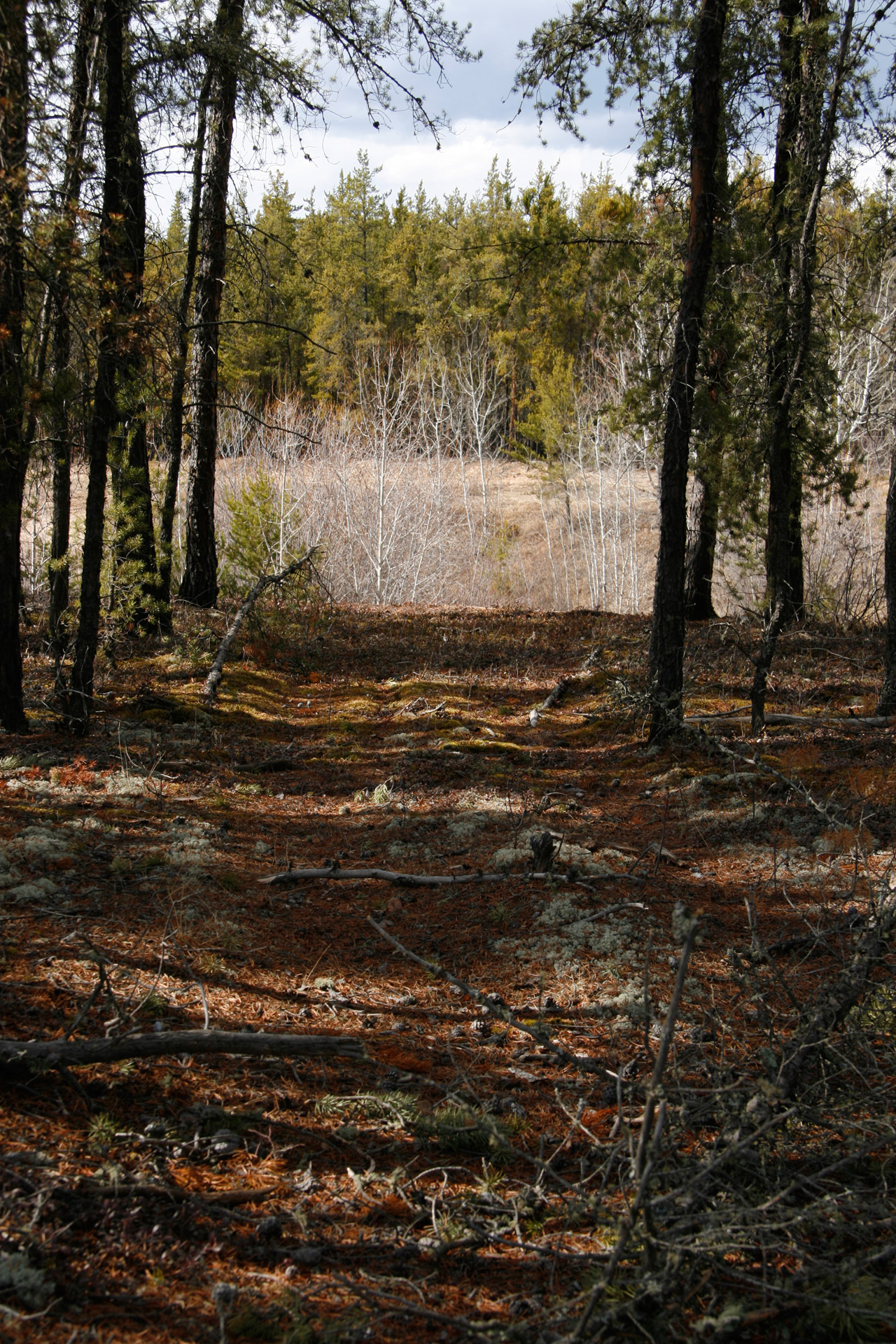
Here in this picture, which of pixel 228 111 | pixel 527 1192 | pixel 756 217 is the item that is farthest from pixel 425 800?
pixel 228 111

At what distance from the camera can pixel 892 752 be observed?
7.35 m

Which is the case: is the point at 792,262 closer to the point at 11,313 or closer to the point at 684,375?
the point at 684,375

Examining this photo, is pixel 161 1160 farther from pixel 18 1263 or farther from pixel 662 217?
pixel 662 217

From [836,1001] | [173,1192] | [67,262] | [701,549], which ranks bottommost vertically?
[173,1192]

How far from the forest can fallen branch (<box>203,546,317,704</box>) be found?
0.10 meters

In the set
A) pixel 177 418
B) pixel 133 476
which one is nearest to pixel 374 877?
pixel 133 476

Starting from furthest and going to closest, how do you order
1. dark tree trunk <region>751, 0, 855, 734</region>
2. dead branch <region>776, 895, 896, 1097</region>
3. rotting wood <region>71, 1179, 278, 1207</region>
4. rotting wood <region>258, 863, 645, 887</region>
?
dark tree trunk <region>751, 0, 855, 734</region> → rotting wood <region>258, 863, 645, 887</region> → dead branch <region>776, 895, 896, 1097</region> → rotting wood <region>71, 1179, 278, 1207</region>

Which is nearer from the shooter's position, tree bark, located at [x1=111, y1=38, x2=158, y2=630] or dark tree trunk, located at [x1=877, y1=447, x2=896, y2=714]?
tree bark, located at [x1=111, y1=38, x2=158, y2=630]

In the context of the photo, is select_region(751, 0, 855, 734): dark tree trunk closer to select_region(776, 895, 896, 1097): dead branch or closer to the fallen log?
select_region(776, 895, 896, 1097): dead branch

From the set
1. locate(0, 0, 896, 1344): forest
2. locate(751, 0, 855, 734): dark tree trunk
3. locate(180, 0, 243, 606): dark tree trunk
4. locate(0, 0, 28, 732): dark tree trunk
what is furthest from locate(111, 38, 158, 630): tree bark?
locate(751, 0, 855, 734): dark tree trunk

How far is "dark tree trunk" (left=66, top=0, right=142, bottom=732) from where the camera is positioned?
655cm

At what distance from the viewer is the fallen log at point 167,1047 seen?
266cm

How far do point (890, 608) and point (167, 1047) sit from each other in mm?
7799

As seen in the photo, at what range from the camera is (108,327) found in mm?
6582
